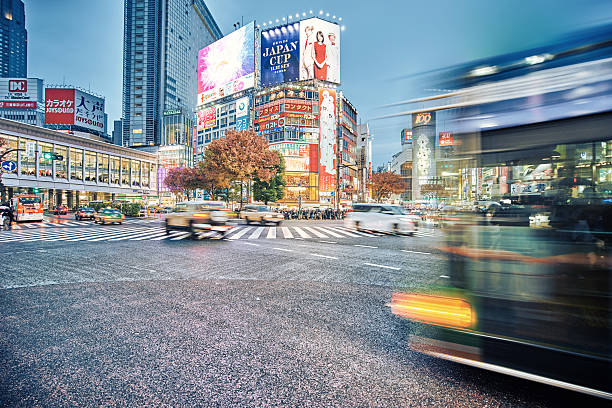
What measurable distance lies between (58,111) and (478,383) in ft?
232

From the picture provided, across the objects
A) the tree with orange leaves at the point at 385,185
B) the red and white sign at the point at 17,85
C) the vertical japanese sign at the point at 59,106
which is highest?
the red and white sign at the point at 17,85

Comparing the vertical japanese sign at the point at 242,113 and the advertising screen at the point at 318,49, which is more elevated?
the advertising screen at the point at 318,49

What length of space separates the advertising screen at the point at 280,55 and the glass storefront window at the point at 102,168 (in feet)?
120

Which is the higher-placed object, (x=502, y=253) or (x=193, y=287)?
(x=502, y=253)

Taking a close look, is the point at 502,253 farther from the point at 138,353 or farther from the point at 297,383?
the point at 138,353

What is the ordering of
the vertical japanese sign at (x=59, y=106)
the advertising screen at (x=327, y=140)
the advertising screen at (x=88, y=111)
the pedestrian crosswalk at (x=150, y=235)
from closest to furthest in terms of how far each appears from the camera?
the pedestrian crosswalk at (x=150, y=235) → the vertical japanese sign at (x=59, y=106) → the advertising screen at (x=327, y=140) → the advertising screen at (x=88, y=111)

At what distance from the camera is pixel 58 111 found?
52.0 m

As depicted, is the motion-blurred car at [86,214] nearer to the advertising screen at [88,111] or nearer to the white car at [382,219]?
the white car at [382,219]

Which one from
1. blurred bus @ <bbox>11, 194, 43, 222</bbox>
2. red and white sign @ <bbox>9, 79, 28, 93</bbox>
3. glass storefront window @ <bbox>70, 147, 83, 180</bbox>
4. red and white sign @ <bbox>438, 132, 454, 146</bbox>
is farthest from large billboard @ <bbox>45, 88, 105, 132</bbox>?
red and white sign @ <bbox>438, 132, 454, 146</bbox>

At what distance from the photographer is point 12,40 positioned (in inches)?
6462

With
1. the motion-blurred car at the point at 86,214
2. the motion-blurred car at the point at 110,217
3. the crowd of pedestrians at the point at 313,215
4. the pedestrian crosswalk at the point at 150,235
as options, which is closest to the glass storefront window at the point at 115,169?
the motion-blurred car at the point at 86,214

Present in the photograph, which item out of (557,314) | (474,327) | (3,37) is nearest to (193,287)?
(474,327)

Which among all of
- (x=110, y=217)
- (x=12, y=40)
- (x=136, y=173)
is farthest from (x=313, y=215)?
(x=12, y=40)

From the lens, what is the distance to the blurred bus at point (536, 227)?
2.15 meters
